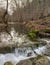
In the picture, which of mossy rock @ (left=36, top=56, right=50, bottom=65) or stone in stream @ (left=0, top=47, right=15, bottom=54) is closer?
mossy rock @ (left=36, top=56, right=50, bottom=65)

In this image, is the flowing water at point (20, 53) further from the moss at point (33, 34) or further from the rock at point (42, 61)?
the rock at point (42, 61)

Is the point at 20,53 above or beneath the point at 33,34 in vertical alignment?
beneath

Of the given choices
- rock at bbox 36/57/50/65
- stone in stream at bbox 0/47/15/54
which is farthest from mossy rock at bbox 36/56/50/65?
stone in stream at bbox 0/47/15/54

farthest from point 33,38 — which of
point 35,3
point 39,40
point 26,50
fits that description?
point 35,3

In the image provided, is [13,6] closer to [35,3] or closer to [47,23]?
[35,3]

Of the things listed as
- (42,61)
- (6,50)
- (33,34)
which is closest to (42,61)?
(42,61)

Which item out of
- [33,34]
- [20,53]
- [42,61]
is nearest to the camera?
[42,61]

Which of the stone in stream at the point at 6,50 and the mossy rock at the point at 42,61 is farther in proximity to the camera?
the stone in stream at the point at 6,50

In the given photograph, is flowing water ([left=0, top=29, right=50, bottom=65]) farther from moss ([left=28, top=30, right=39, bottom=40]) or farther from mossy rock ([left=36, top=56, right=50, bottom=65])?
mossy rock ([left=36, top=56, right=50, bottom=65])

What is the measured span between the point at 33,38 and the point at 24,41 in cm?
49

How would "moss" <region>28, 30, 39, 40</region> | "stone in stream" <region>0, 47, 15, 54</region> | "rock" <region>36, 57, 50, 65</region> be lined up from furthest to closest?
"moss" <region>28, 30, 39, 40</region>
"stone in stream" <region>0, 47, 15, 54</region>
"rock" <region>36, 57, 50, 65</region>

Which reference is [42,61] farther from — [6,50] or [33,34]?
[33,34]

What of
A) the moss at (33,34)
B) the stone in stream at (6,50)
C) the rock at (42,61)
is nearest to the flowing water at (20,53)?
the stone in stream at (6,50)

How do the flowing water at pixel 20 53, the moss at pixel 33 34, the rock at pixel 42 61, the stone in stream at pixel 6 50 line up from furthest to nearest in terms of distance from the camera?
1. the moss at pixel 33 34
2. the stone in stream at pixel 6 50
3. the flowing water at pixel 20 53
4. the rock at pixel 42 61
